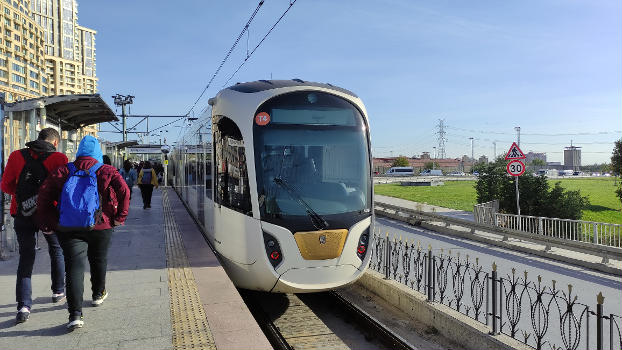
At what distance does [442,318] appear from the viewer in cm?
623

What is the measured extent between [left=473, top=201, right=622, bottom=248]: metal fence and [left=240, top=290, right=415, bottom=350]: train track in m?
8.45

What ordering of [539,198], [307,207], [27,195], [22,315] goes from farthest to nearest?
1. [539,198]
2. [307,207]
3. [27,195]
4. [22,315]

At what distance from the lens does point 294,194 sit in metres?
6.46

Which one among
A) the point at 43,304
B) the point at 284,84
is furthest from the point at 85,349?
the point at 284,84

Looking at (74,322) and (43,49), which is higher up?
(43,49)

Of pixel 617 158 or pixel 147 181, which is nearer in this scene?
pixel 147 181

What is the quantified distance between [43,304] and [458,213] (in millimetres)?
22647

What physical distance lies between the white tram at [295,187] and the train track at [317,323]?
2.35 feet

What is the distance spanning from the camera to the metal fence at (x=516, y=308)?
17.0 ft

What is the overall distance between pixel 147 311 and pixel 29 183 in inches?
73.1

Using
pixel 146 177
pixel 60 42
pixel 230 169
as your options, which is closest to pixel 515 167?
pixel 230 169

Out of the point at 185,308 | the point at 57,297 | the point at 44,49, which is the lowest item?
the point at 185,308

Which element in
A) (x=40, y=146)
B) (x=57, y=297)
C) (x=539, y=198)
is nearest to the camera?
(x=40, y=146)

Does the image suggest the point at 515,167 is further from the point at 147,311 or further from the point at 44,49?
the point at 44,49
